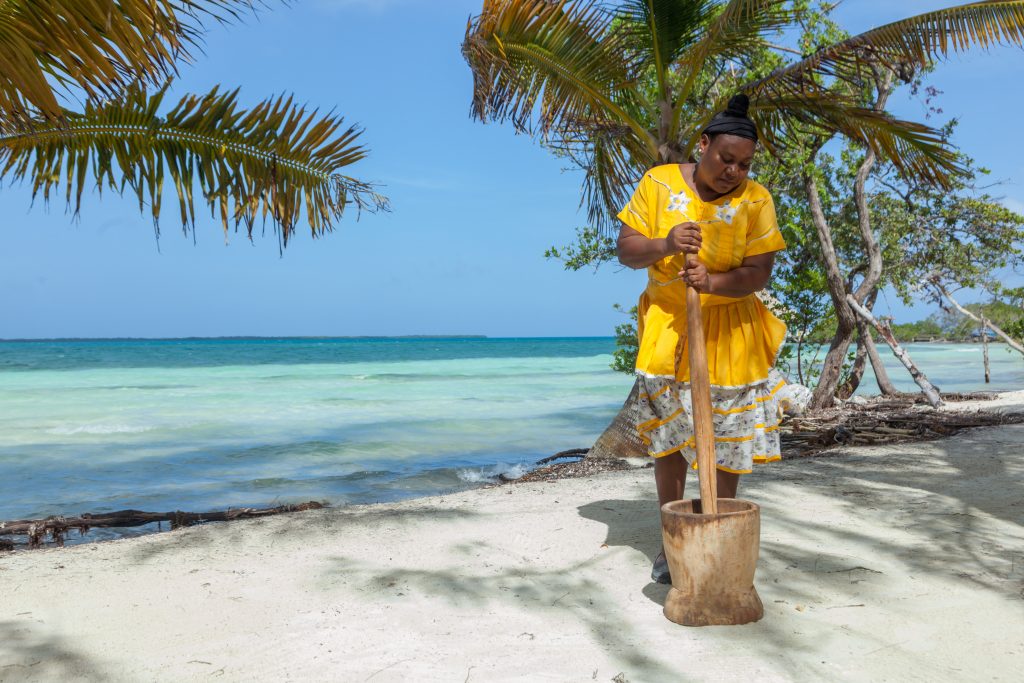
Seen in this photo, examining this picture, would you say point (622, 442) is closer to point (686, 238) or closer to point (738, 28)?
point (738, 28)

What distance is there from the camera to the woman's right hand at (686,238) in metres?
2.54

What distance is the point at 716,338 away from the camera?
2871 millimetres

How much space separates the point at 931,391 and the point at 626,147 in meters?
5.13

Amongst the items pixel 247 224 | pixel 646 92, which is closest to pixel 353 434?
pixel 646 92

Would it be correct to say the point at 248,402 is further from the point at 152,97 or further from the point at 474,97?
the point at 152,97

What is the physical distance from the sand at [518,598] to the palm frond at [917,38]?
3.18 meters

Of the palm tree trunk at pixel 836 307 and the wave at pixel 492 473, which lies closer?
the wave at pixel 492 473

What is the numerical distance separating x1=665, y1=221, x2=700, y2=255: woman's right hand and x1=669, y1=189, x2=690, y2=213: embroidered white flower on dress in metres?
0.26

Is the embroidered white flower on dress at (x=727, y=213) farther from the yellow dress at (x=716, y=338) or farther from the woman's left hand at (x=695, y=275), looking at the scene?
the woman's left hand at (x=695, y=275)

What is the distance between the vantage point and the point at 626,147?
7410 mm

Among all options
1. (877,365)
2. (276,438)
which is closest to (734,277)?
(276,438)

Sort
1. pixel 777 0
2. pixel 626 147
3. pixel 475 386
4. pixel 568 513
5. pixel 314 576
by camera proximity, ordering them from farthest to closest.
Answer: pixel 475 386, pixel 626 147, pixel 777 0, pixel 568 513, pixel 314 576

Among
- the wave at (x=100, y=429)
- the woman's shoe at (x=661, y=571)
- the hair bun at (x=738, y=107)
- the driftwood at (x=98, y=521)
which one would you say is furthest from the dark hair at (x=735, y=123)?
the wave at (x=100, y=429)

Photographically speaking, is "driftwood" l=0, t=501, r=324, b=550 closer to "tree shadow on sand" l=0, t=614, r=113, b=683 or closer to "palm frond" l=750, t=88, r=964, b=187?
"tree shadow on sand" l=0, t=614, r=113, b=683
